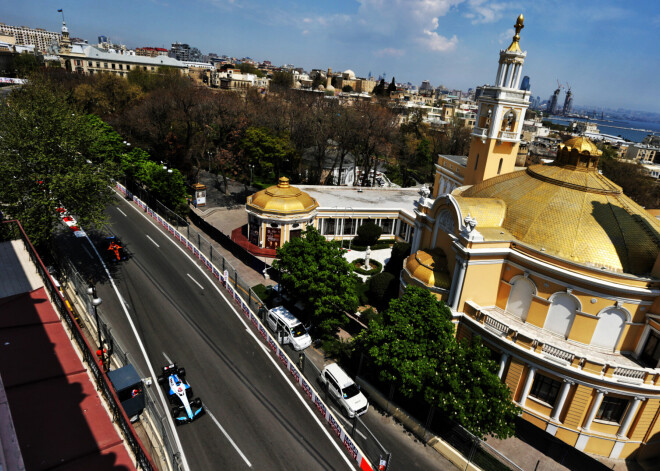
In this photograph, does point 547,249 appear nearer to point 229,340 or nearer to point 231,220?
point 229,340

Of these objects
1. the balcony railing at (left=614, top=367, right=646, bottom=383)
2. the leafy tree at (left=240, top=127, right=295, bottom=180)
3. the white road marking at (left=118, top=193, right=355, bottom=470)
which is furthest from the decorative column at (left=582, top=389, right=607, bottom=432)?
the leafy tree at (left=240, top=127, right=295, bottom=180)

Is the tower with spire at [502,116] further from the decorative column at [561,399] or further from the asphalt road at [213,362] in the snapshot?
the asphalt road at [213,362]

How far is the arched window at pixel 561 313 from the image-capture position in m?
25.3

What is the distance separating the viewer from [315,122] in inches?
2532

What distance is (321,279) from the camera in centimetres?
2955

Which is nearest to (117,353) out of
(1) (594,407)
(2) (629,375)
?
(1) (594,407)

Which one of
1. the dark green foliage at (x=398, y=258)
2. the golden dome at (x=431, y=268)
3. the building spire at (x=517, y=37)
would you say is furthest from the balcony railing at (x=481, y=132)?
the golden dome at (x=431, y=268)

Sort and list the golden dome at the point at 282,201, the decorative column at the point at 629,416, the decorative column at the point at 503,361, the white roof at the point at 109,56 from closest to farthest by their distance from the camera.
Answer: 1. the decorative column at the point at 629,416
2. the decorative column at the point at 503,361
3. the golden dome at the point at 282,201
4. the white roof at the point at 109,56

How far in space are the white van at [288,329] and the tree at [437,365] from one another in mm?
5630

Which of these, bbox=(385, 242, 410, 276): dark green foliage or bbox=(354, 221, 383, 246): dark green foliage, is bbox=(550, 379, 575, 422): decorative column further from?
bbox=(354, 221, 383, 246): dark green foliage

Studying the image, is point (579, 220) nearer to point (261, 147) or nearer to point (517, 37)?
point (517, 37)

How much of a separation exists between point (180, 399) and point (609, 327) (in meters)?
25.9

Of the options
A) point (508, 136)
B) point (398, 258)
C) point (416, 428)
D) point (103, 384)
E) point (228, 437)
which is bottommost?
point (416, 428)

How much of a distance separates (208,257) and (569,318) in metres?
31.7
